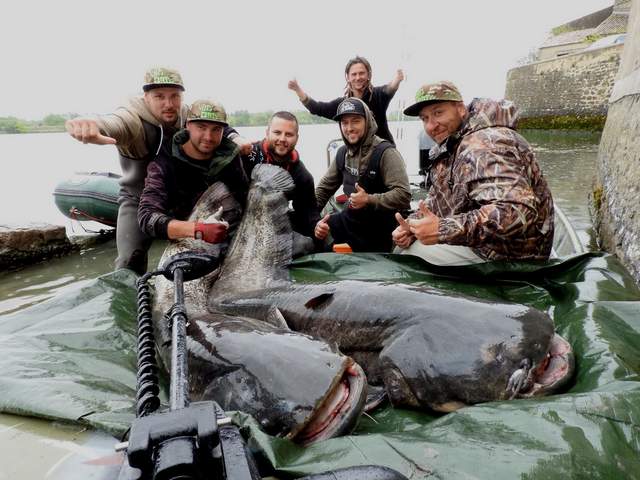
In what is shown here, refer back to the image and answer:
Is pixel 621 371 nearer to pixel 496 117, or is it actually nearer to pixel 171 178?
pixel 496 117

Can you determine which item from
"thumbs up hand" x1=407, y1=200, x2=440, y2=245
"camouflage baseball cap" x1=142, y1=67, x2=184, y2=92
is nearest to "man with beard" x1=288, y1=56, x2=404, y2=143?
"camouflage baseball cap" x1=142, y1=67, x2=184, y2=92

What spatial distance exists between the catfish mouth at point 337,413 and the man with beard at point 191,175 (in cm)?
214

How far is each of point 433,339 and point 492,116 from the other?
179 cm

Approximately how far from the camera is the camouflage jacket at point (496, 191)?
115 inches

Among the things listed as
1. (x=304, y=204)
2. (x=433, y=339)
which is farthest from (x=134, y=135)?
(x=433, y=339)

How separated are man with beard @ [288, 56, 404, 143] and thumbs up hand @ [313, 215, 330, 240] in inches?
82.1

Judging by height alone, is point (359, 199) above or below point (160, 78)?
below

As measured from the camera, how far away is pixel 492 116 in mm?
3221

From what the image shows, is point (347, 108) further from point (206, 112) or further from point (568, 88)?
point (568, 88)

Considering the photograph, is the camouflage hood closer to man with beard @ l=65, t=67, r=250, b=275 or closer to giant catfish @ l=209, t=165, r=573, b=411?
giant catfish @ l=209, t=165, r=573, b=411

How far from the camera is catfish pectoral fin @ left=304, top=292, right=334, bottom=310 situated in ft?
9.05

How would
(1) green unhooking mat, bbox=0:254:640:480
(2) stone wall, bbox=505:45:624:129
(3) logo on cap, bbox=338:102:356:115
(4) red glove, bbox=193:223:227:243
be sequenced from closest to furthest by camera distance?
1. (1) green unhooking mat, bbox=0:254:640:480
2. (4) red glove, bbox=193:223:227:243
3. (3) logo on cap, bbox=338:102:356:115
4. (2) stone wall, bbox=505:45:624:129

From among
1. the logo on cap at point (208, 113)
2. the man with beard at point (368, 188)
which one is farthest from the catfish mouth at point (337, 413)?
the man with beard at point (368, 188)

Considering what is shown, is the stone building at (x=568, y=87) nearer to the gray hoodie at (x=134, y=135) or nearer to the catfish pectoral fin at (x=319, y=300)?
the gray hoodie at (x=134, y=135)
